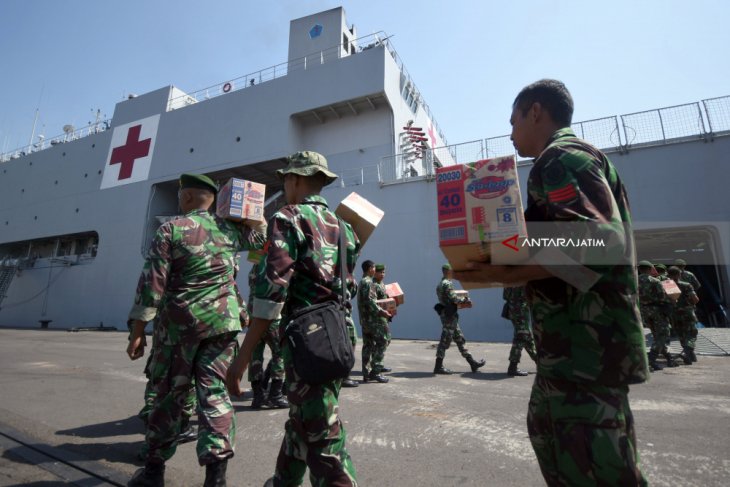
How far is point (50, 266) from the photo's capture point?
19.2m

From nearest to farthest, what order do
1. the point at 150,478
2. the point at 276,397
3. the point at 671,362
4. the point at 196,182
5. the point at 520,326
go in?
1. the point at 150,478
2. the point at 196,182
3. the point at 276,397
4. the point at 520,326
5. the point at 671,362

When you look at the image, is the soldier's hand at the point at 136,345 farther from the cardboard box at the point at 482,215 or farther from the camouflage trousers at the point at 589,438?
the camouflage trousers at the point at 589,438

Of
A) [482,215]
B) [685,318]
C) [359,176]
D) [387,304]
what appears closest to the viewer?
[482,215]

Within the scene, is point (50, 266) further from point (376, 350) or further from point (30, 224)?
point (376, 350)

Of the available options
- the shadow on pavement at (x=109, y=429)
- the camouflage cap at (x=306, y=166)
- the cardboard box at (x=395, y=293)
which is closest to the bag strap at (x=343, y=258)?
the camouflage cap at (x=306, y=166)

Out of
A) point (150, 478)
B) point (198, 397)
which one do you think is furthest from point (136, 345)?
point (150, 478)

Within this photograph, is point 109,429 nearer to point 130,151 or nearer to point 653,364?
point 653,364

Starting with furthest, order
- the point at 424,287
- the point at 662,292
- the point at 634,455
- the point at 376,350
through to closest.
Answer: the point at 424,287 → the point at 662,292 → the point at 376,350 → the point at 634,455

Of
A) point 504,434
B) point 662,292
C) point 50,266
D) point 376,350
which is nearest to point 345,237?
point 504,434

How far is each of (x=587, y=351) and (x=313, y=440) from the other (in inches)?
40.9

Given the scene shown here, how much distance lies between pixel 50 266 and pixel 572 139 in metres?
24.5

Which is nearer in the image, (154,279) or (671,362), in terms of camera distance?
(154,279)

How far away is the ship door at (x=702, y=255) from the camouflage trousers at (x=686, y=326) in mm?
4340

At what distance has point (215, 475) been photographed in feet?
6.40
